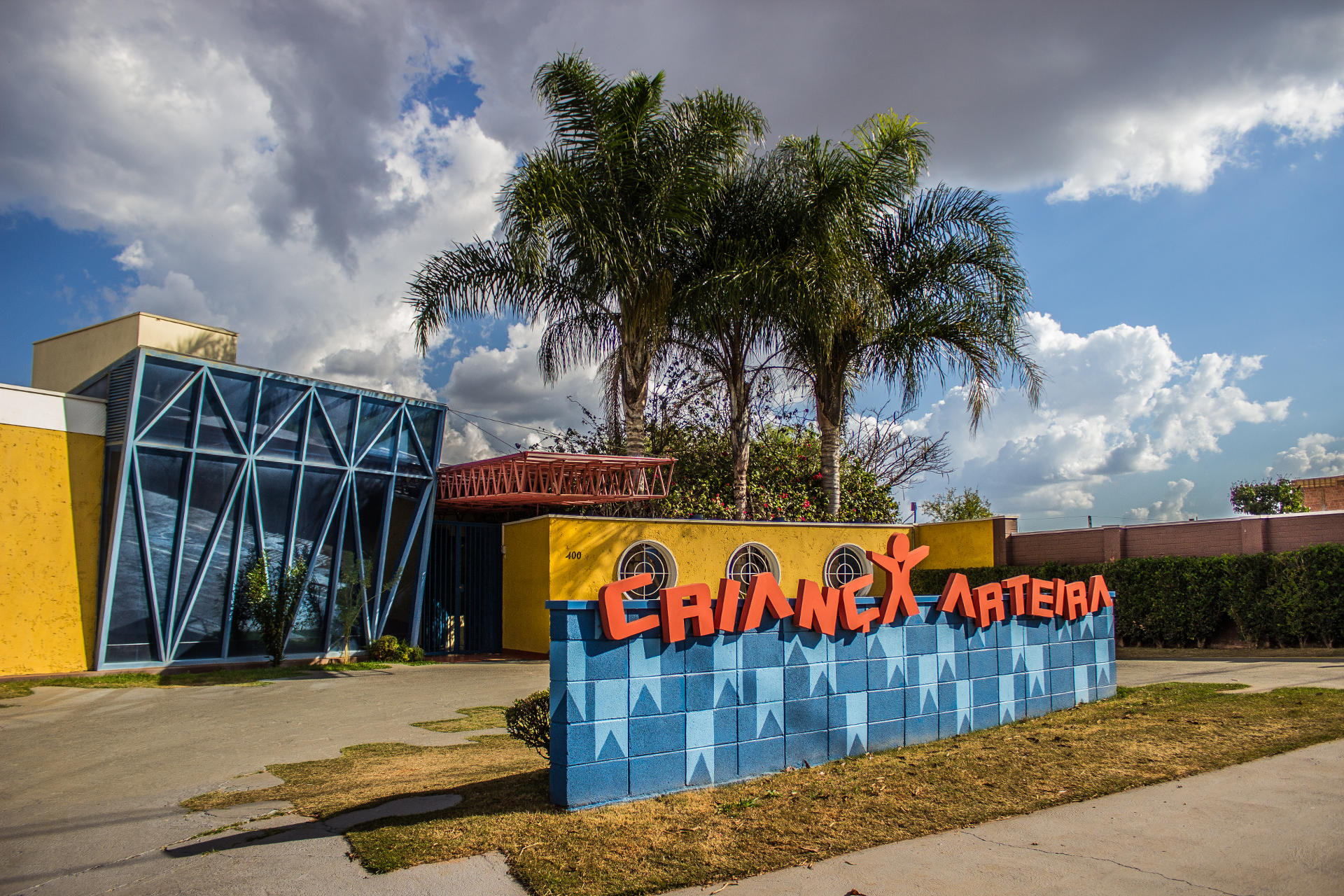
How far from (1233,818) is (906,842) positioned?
6.92 feet

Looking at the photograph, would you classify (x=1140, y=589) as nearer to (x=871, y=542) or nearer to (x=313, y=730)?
(x=871, y=542)

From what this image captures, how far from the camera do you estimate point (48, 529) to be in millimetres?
14078

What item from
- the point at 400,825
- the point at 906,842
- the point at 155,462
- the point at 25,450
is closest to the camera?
the point at 906,842

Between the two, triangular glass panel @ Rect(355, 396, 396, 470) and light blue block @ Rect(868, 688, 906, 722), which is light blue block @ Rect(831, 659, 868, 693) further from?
triangular glass panel @ Rect(355, 396, 396, 470)

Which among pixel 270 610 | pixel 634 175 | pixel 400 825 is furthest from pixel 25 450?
pixel 400 825

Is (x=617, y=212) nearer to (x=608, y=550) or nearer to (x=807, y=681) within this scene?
(x=608, y=550)

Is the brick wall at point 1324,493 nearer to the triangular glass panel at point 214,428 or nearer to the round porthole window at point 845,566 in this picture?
the round porthole window at point 845,566

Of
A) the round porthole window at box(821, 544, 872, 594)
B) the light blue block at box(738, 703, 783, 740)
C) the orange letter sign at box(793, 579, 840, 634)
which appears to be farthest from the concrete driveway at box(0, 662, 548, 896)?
the round porthole window at box(821, 544, 872, 594)

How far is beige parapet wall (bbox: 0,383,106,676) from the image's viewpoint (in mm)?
13633

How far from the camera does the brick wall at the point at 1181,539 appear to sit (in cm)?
1598

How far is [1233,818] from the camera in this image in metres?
5.22

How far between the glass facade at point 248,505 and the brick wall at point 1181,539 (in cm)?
1451

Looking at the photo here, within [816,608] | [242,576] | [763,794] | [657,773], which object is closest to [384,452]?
[242,576]

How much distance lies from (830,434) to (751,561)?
342 cm
